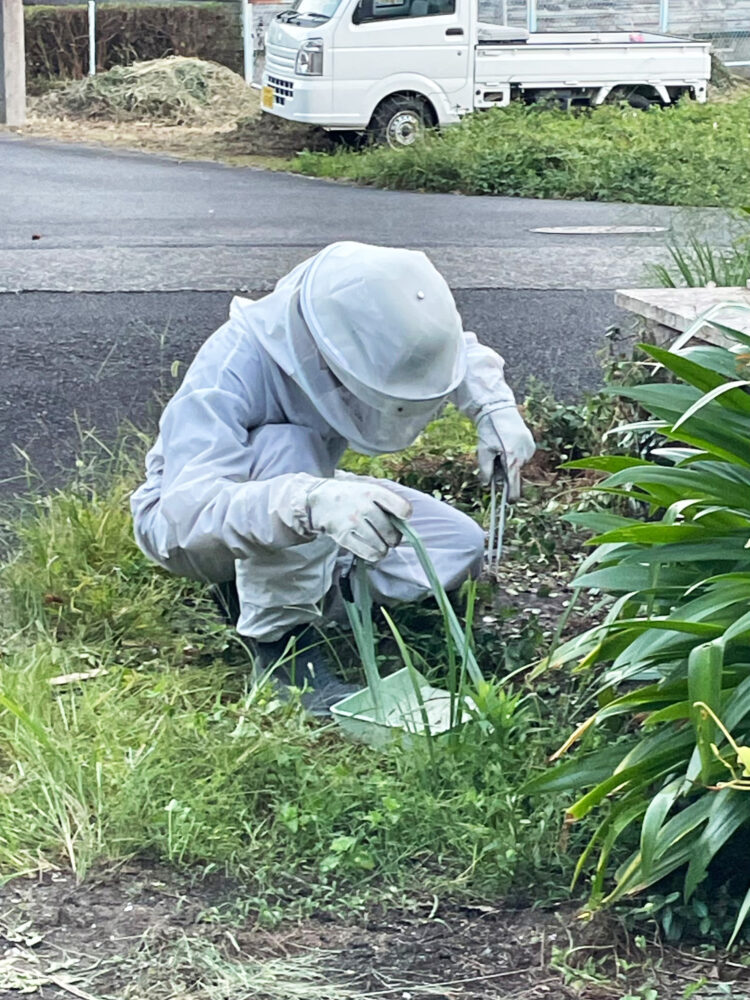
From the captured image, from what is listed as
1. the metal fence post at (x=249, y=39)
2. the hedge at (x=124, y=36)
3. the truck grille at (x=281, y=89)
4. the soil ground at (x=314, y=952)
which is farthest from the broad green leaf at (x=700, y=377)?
the hedge at (x=124, y=36)

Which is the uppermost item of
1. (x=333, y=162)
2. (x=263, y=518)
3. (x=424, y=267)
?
(x=424, y=267)

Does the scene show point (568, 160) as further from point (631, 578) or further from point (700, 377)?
point (631, 578)

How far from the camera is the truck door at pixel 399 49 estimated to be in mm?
12648

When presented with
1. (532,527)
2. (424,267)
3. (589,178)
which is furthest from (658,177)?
(424,267)

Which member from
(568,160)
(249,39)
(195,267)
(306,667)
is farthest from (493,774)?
(249,39)

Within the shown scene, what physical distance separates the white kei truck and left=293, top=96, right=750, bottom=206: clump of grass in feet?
1.84

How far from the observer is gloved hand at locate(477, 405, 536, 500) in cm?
283

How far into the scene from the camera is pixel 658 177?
10.3 m

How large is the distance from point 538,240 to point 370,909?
6.49 metres

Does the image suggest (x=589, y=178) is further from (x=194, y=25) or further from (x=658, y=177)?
(x=194, y=25)

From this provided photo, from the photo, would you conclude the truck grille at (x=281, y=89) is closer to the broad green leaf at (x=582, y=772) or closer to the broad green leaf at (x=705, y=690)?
the broad green leaf at (x=582, y=772)

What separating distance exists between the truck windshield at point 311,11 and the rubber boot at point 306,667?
10.9 m

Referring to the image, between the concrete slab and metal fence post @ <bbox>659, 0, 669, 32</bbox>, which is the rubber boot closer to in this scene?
the concrete slab

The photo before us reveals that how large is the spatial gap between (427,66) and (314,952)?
11.9 meters
